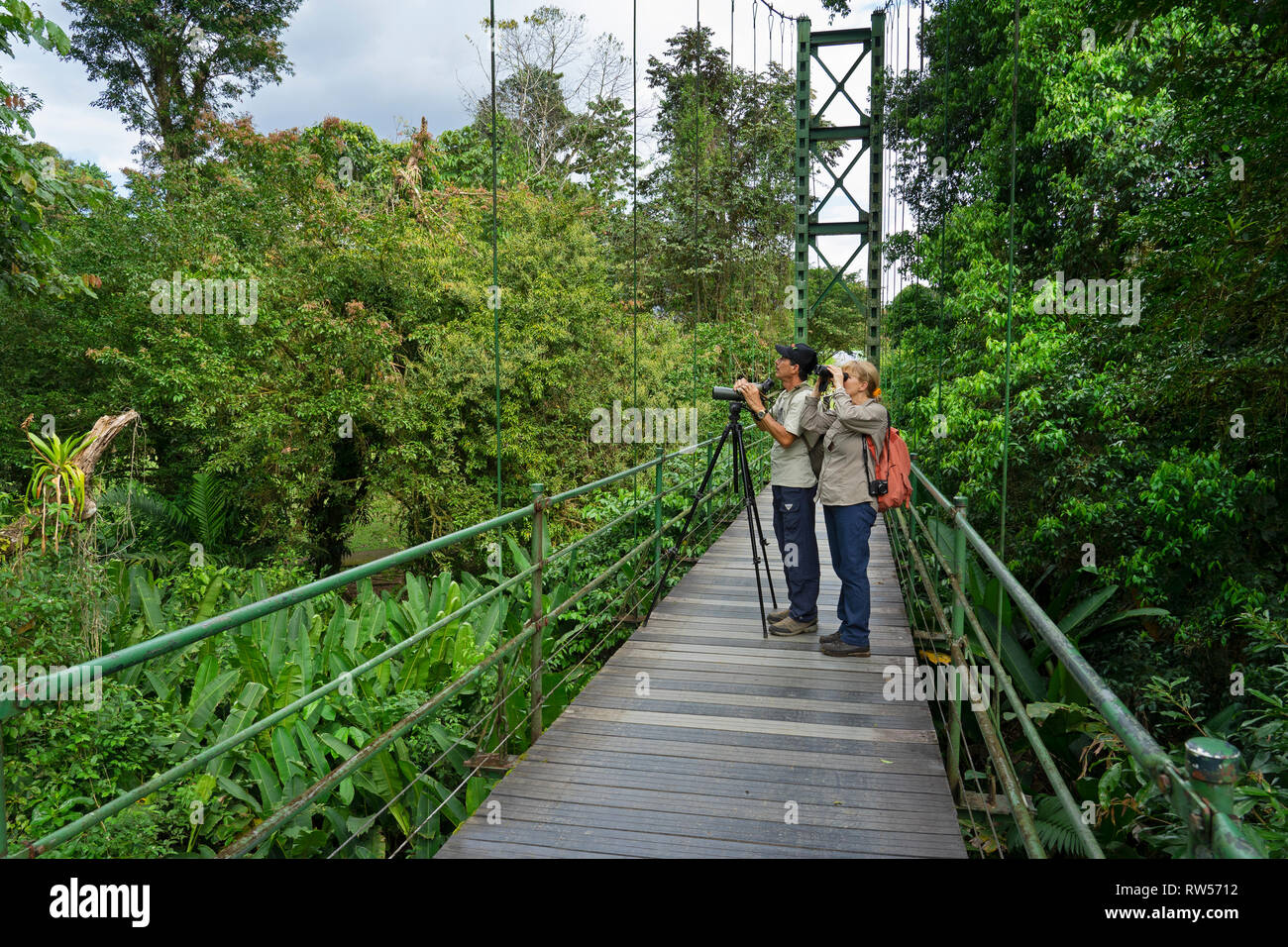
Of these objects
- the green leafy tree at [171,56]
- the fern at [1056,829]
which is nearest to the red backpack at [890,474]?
the fern at [1056,829]

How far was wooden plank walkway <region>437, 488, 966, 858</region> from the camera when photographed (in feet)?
8.67

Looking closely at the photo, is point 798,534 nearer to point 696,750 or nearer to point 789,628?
point 789,628

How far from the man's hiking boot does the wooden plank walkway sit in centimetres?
7

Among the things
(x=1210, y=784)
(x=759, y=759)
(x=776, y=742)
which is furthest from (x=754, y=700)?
(x=1210, y=784)

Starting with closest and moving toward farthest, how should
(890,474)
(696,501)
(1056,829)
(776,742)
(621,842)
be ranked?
(621,842)
(776,742)
(1056,829)
(890,474)
(696,501)

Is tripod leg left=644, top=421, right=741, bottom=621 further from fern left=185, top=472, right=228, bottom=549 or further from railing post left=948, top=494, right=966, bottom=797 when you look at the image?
fern left=185, top=472, right=228, bottom=549

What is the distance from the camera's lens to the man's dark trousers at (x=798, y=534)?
180 inches

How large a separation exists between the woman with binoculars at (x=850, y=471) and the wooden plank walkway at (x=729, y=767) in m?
0.25

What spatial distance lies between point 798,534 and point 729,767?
5.45ft

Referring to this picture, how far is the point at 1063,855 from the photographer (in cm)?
453

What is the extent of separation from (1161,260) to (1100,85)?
3.21 m

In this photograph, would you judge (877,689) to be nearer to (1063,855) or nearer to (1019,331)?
(1063,855)

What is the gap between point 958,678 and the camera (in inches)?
111

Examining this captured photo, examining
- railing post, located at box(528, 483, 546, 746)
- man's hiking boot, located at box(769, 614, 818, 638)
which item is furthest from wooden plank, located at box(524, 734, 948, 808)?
man's hiking boot, located at box(769, 614, 818, 638)
